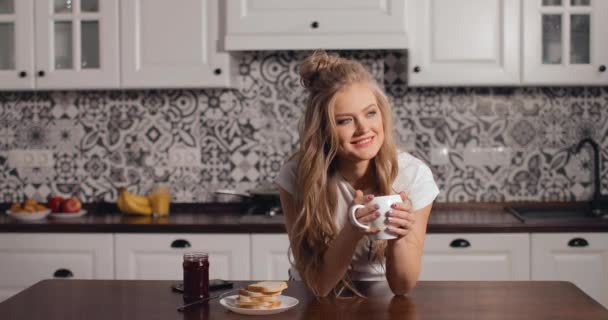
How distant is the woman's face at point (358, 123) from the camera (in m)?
1.84

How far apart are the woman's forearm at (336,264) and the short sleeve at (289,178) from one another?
0.28 metres

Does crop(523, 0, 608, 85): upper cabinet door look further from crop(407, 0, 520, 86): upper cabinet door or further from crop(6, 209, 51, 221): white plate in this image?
crop(6, 209, 51, 221): white plate

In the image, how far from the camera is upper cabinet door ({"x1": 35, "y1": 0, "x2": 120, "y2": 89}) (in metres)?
3.58

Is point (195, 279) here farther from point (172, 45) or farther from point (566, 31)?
point (566, 31)

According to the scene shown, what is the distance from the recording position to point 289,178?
6.71ft

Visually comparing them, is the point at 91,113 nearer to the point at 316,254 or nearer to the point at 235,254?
the point at 235,254

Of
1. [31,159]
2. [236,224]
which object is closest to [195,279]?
[236,224]

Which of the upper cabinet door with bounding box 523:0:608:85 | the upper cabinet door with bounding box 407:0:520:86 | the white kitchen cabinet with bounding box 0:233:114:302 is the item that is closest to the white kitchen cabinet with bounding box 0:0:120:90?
the white kitchen cabinet with bounding box 0:233:114:302

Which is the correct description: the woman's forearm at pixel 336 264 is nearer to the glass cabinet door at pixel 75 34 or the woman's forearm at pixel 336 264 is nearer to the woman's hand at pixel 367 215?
the woman's hand at pixel 367 215

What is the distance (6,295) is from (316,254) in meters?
2.14

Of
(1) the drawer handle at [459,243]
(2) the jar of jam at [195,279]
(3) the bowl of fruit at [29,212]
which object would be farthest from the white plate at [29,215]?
(2) the jar of jam at [195,279]

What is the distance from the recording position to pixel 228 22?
3480mm

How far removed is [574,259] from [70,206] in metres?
2.33

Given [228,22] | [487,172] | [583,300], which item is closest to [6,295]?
[228,22]
